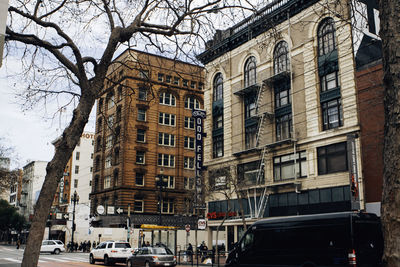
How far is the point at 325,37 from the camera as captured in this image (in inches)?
1335

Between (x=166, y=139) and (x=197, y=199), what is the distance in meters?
27.1

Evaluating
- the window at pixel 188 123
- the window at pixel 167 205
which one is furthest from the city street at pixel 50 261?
the window at pixel 188 123

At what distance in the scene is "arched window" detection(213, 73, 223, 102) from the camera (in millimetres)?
45562

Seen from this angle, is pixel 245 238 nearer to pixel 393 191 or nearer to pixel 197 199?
pixel 393 191

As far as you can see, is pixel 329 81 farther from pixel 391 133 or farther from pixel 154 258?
pixel 391 133

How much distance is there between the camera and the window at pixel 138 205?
59.9 m

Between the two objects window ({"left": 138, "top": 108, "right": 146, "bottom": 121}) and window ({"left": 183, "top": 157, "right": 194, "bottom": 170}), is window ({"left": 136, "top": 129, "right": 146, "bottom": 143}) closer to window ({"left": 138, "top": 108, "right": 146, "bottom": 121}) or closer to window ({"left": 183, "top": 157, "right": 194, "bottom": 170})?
window ({"left": 138, "top": 108, "right": 146, "bottom": 121})

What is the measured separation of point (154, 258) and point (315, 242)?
1206 centimetres

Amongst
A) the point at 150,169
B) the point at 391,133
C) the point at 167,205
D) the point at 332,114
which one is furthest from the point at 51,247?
the point at 391,133

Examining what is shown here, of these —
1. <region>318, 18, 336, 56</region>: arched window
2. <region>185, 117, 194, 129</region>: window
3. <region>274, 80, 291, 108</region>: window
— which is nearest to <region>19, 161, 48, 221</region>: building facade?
<region>185, 117, 194, 129</region>: window

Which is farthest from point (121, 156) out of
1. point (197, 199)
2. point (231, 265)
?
point (231, 265)

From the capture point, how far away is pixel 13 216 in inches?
3836

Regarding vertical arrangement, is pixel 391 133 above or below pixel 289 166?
below

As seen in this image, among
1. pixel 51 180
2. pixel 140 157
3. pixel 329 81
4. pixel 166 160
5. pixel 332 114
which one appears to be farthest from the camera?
pixel 166 160
